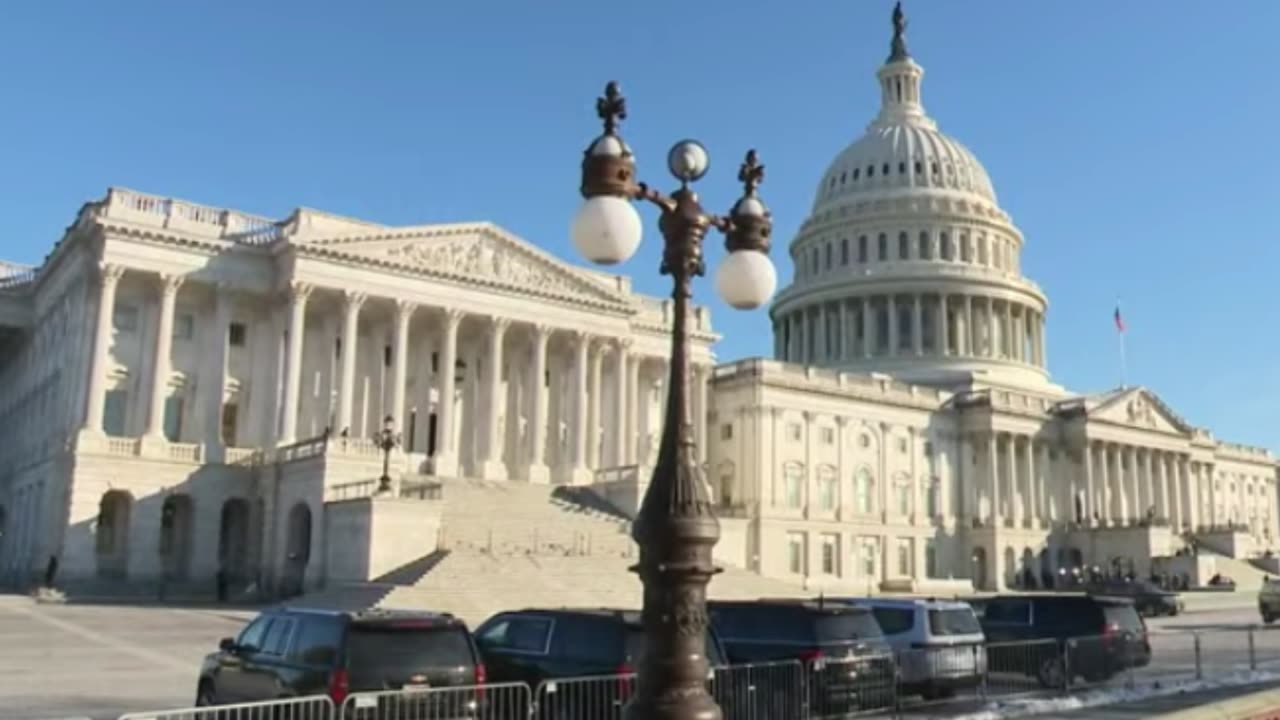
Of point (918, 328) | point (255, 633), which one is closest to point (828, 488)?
point (918, 328)

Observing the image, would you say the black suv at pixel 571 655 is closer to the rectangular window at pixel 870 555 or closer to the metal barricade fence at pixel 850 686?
the metal barricade fence at pixel 850 686

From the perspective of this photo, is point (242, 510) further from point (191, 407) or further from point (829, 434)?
point (829, 434)

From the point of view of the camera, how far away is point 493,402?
215 feet

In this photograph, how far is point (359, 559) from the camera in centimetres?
4553

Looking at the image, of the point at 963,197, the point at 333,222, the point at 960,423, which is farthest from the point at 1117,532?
the point at 333,222

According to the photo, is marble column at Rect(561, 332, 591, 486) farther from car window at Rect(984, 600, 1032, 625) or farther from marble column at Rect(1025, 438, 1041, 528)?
marble column at Rect(1025, 438, 1041, 528)

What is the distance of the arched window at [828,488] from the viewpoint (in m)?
87.4

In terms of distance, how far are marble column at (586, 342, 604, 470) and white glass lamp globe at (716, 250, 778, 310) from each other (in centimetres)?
5717

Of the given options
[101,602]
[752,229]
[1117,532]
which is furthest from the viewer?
[1117,532]

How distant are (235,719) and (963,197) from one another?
11450 centimetres

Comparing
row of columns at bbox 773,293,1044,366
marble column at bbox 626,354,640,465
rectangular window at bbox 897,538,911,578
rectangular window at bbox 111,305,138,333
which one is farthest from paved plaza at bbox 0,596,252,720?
row of columns at bbox 773,293,1044,366

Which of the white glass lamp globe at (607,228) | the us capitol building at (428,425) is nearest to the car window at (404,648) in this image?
the white glass lamp globe at (607,228)

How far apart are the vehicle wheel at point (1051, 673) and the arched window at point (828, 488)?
2519 inches

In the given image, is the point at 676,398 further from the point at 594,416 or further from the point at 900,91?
the point at 900,91
